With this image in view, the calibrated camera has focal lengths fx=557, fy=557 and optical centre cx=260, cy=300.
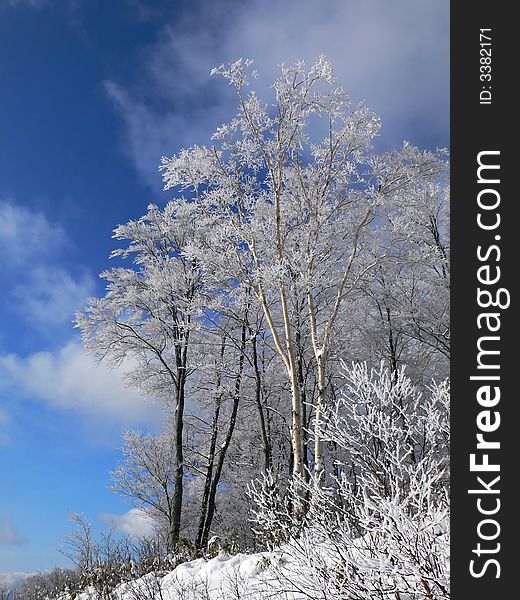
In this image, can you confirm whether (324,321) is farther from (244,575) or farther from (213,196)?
(244,575)

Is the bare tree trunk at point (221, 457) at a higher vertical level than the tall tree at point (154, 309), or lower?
lower

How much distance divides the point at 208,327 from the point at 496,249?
1057cm

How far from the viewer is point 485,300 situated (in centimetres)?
264

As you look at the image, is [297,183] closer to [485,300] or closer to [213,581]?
[213,581]

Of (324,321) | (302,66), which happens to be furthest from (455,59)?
(324,321)

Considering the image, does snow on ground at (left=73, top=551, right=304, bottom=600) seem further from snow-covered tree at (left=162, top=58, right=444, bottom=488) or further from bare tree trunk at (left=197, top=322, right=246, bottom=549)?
bare tree trunk at (left=197, top=322, right=246, bottom=549)

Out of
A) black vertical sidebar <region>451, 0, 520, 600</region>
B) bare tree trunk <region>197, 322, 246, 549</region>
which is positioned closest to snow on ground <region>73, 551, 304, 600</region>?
black vertical sidebar <region>451, 0, 520, 600</region>

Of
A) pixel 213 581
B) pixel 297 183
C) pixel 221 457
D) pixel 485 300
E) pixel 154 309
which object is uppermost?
pixel 297 183

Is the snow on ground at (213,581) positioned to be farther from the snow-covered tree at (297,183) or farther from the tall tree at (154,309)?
the tall tree at (154,309)

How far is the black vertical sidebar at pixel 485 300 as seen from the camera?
2.45 metres

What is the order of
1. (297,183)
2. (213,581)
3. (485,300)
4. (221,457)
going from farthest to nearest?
(221,457) → (297,183) → (213,581) → (485,300)

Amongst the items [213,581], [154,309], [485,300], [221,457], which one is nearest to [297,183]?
[154,309]

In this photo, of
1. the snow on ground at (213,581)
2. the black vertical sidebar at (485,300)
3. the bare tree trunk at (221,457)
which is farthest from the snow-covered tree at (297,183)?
the black vertical sidebar at (485,300)

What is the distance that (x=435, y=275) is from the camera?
506 inches
